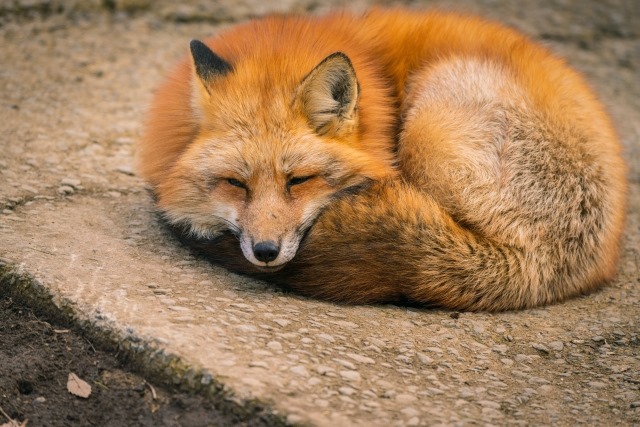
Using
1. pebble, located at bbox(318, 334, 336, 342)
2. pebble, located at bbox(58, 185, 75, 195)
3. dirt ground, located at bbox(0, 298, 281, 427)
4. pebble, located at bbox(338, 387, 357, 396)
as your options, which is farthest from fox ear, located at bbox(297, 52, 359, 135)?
pebble, located at bbox(58, 185, 75, 195)

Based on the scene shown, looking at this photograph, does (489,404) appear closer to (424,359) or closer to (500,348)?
(424,359)

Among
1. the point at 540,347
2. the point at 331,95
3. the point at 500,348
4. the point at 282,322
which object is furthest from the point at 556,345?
the point at 331,95

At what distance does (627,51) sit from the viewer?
21.5 feet

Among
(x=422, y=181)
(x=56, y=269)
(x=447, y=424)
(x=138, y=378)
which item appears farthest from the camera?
(x=422, y=181)

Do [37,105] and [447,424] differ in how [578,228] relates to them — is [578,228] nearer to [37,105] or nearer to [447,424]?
[447,424]

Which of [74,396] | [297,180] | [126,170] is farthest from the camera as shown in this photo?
[126,170]

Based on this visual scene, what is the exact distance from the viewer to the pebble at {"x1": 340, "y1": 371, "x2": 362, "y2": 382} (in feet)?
8.32

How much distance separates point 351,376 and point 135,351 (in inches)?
29.0

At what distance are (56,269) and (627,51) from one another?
544 centimetres

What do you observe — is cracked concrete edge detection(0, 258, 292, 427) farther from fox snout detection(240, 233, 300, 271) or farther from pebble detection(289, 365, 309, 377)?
fox snout detection(240, 233, 300, 271)

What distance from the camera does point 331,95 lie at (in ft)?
10.2

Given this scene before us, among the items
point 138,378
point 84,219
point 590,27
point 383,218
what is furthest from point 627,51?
point 138,378

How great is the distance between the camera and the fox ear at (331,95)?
3010mm

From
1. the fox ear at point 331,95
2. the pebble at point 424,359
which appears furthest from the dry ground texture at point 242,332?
the fox ear at point 331,95
